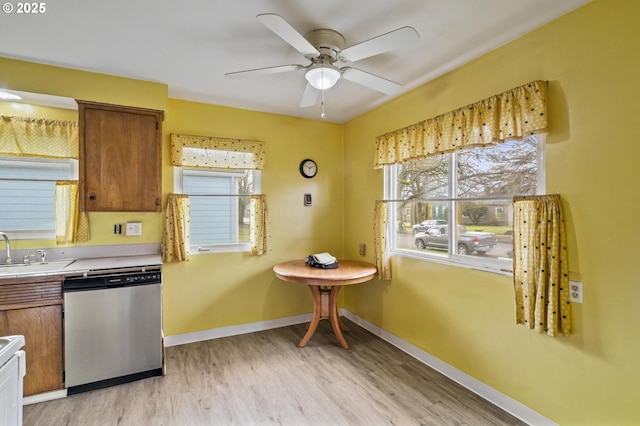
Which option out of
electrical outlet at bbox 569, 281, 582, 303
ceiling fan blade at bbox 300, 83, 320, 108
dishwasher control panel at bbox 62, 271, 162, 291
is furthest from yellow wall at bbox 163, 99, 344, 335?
electrical outlet at bbox 569, 281, 582, 303

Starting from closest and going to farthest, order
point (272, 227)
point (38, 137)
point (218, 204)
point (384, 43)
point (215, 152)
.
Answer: point (384, 43) < point (38, 137) < point (215, 152) < point (218, 204) < point (272, 227)

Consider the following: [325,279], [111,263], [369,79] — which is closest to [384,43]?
[369,79]

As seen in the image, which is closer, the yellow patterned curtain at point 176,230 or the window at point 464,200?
the window at point 464,200

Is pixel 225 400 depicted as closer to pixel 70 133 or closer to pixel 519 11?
pixel 70 133

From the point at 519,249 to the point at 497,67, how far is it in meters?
1.31

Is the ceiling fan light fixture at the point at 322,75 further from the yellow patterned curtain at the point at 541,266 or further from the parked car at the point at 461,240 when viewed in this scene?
the parked car at the point at 461,240

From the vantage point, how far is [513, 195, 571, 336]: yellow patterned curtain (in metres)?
1.79

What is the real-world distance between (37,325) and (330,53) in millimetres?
2893

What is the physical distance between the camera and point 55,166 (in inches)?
107

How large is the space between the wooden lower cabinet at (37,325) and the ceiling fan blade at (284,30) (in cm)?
238

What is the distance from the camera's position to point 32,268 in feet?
7.71

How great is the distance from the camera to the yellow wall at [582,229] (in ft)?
5.20

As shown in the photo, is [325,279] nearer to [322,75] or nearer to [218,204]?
[218,204]

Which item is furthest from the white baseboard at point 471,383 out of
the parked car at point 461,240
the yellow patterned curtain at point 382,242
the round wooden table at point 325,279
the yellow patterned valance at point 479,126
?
the yellow patterned valance at point 479,126
